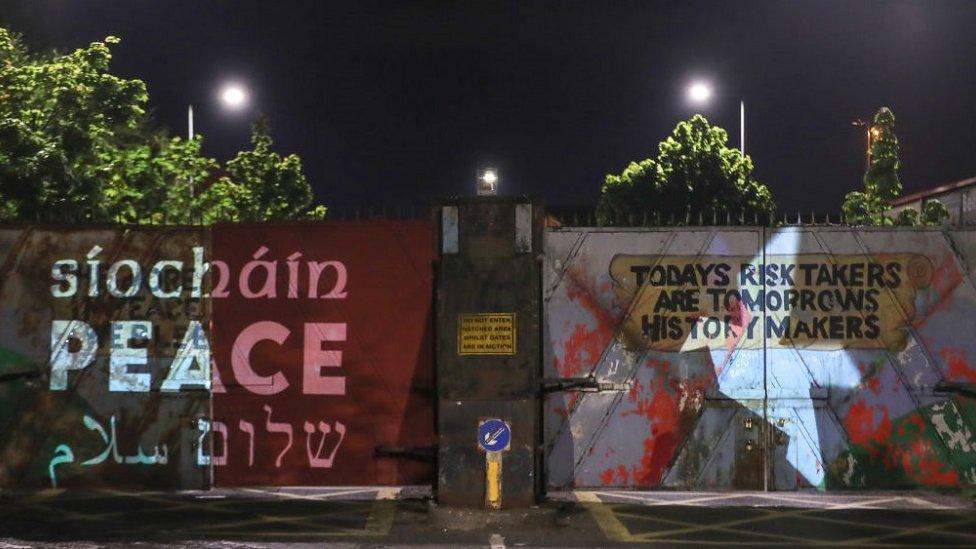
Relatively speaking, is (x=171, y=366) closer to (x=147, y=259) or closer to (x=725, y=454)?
(x=147, y=259)

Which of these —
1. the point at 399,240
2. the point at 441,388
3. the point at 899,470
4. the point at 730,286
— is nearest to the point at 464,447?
the point at 441,388

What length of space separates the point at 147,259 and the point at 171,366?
1.11 meters

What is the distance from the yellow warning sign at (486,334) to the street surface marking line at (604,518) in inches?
65.1

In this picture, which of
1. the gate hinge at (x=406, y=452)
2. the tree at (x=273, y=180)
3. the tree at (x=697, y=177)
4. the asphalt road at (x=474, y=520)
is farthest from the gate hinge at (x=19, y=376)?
the tree at (x=697, y=177)

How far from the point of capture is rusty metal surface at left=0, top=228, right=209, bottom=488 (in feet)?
38.4

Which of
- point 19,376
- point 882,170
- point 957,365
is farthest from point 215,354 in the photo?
point 882,170

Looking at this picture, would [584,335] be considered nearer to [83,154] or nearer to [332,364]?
[332,364]

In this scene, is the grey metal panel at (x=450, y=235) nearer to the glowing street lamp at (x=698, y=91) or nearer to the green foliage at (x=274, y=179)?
the glowing street lamp at (x=698, y=91)

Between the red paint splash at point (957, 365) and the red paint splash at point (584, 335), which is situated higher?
the red paint splash at point (584, 335)

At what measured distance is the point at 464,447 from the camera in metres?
10.4

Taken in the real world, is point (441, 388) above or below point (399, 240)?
below

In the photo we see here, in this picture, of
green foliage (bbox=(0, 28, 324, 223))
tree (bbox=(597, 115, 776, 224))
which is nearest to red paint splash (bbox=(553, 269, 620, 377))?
green foliage (bbox=(0, 28, 324, 223))

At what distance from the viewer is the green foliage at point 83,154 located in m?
18.1

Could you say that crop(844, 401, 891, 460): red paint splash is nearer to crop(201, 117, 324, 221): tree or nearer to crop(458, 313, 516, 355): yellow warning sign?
crop(458, 313, 516, 355): yellow warning sign
